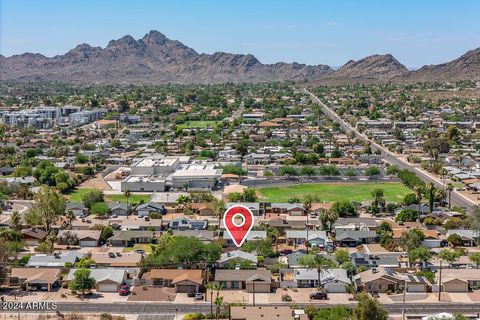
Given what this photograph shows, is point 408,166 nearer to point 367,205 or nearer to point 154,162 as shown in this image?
point 367,205

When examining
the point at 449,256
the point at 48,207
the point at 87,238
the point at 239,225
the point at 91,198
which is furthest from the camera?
the point at 91,198

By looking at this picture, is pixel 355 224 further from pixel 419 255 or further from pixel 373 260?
pixel 419 255

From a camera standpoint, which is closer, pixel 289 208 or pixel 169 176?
pixel 289 208

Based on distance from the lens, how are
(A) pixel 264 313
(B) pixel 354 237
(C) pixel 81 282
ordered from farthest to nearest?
(B) pixel 354 237, (C) pixel 81 282, (A) pixel 264 313

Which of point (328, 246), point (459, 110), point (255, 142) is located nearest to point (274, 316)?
point (328, 246)

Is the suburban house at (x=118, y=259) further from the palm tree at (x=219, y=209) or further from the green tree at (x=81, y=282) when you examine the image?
the palm tree at (x=219, y=209)

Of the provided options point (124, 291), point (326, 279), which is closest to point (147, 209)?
point (124, 291)
